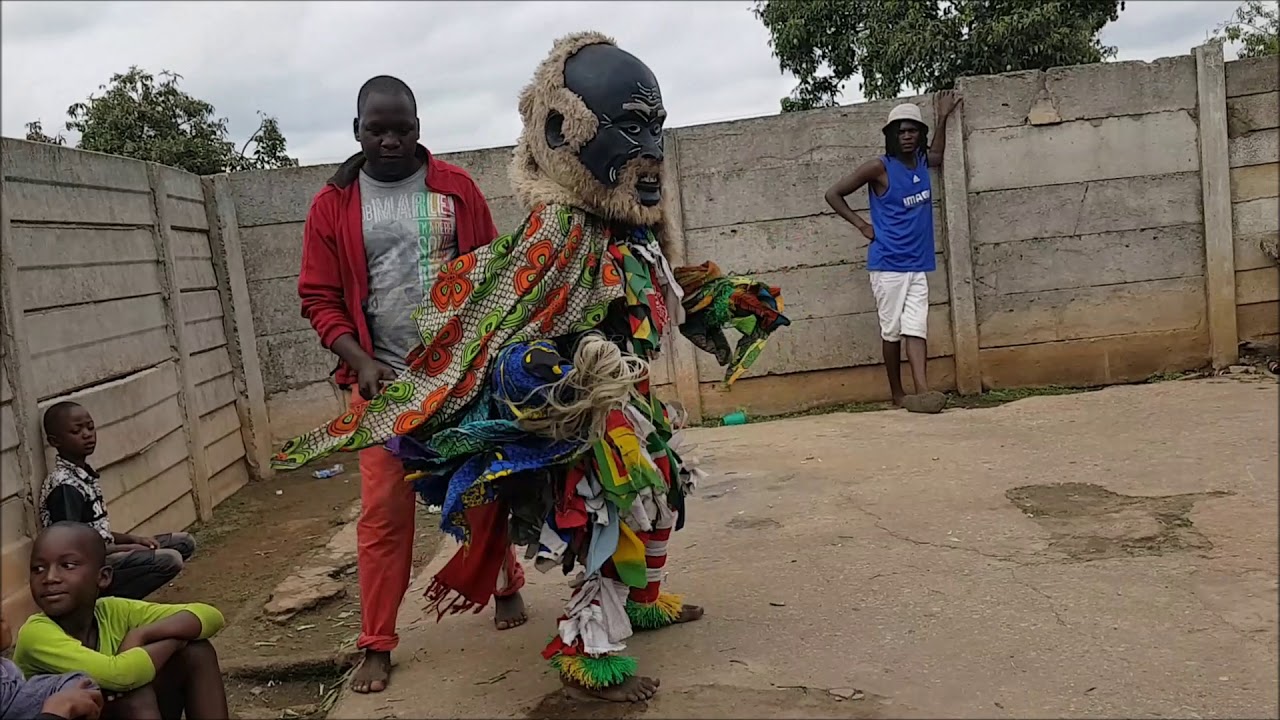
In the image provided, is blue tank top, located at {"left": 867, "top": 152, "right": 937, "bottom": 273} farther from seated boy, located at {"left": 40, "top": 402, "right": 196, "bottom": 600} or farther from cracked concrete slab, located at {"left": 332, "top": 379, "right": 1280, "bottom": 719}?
seated boy, located at {"left": 40, "top": 402, "right": 196, "bottom": 600}

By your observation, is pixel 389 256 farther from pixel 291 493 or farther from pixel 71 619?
pixel 291 493

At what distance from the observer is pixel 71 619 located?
2.26m

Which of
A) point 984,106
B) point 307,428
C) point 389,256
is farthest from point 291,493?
point 984,106

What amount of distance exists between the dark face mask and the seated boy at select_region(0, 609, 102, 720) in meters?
1.66

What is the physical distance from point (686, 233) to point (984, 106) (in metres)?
1.97

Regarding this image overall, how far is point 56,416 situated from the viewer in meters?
3.52

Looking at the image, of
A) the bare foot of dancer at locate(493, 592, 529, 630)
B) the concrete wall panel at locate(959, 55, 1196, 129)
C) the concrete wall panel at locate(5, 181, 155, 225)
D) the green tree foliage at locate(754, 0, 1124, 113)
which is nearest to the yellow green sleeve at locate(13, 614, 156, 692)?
the bare foot of dancer at locate(493, 592, 529, 630)

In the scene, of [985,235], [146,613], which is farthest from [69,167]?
[985,235]

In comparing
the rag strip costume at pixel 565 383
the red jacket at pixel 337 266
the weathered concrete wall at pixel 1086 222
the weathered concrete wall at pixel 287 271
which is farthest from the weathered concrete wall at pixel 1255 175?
the red jacket at pixel 337 266

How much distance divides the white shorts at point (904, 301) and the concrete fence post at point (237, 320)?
3856 mm

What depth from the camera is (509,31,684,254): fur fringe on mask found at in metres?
2.66

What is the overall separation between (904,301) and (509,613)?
3628 mm

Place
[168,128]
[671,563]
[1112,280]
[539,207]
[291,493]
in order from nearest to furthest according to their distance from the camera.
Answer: [539,207] → [671,563] → [291,493] → [1112,280] → [168,128]

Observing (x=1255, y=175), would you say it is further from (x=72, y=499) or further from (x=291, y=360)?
(x=72, y=499)
